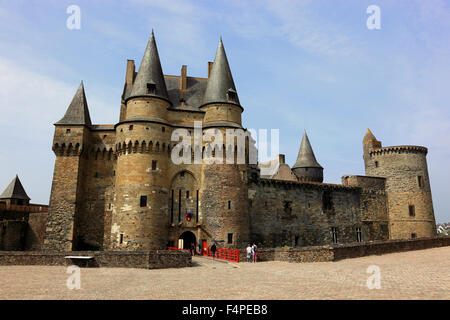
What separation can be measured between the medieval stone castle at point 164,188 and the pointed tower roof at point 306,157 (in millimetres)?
7446

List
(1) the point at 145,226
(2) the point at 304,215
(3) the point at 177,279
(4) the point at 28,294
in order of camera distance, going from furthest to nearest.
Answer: (2) the point at 304,215 → (1) the point at 145,226 → (3) the point at 177,279 → (4) the point at 28,294

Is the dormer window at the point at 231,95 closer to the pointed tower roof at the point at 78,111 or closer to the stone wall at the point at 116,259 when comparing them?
the pointed tower roof at the point at 78,111

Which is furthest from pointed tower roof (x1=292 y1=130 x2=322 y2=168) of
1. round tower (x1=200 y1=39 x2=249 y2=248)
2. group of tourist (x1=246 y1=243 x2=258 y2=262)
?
group of tourist (x1=246 y1=243 x2=258 y2=262)

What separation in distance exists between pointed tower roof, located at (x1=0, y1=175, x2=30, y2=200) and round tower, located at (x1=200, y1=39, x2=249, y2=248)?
31.5 metres

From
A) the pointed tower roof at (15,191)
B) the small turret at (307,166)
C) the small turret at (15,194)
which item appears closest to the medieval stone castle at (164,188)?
the small turret at (307,166)

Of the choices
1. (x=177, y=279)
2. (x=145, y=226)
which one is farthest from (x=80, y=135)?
(x=177, y=279)

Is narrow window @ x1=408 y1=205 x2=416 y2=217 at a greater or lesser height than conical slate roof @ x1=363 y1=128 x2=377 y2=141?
lesser

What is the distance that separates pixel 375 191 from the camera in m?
39.6

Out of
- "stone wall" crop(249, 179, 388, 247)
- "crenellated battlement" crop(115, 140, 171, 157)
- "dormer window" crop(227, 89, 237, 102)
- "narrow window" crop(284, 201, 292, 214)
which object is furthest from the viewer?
"narrow window" crop(284, 201, 292, 214)

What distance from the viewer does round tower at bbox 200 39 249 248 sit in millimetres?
27672

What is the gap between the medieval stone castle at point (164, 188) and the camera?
2755 cm

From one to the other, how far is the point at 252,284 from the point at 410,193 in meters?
32.4

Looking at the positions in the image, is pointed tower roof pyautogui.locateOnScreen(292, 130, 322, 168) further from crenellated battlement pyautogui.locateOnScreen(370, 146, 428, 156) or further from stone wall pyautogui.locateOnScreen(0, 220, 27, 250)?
stone wall pyautogui.locateOnScreen(0, 220, 27, 250)
